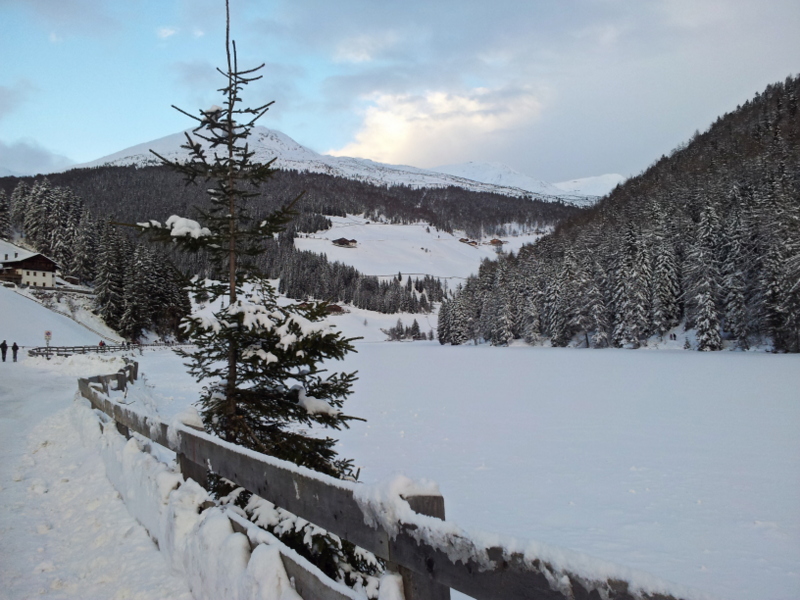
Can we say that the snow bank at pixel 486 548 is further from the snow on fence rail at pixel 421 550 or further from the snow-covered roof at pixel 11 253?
the snow-covered roof at pixel 11 253

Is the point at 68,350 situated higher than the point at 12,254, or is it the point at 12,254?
the point at 12,254

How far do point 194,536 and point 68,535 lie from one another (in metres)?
2.45

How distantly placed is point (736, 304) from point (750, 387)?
33.8 metres

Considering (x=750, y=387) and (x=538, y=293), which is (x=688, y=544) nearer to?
(x=750, y=387)

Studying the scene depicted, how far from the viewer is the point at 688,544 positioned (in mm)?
7109

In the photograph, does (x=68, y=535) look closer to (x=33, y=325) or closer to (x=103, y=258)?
(x=33, y=325)

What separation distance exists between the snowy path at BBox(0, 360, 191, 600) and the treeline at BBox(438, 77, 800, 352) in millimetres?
51498

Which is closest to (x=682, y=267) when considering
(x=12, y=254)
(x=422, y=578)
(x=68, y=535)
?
(x=68, y=535)

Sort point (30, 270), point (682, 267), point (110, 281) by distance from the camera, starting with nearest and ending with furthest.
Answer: point (682, 267) → point (110, 281) → point (30, 270)

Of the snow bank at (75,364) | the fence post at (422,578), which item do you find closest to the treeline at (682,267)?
the fence post at (422,578)

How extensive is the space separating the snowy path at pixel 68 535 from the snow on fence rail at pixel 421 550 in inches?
61.1

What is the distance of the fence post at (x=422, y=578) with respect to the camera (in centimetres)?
216

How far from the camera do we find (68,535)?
198 inches

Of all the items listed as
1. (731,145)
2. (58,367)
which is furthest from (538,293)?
(58,367)
